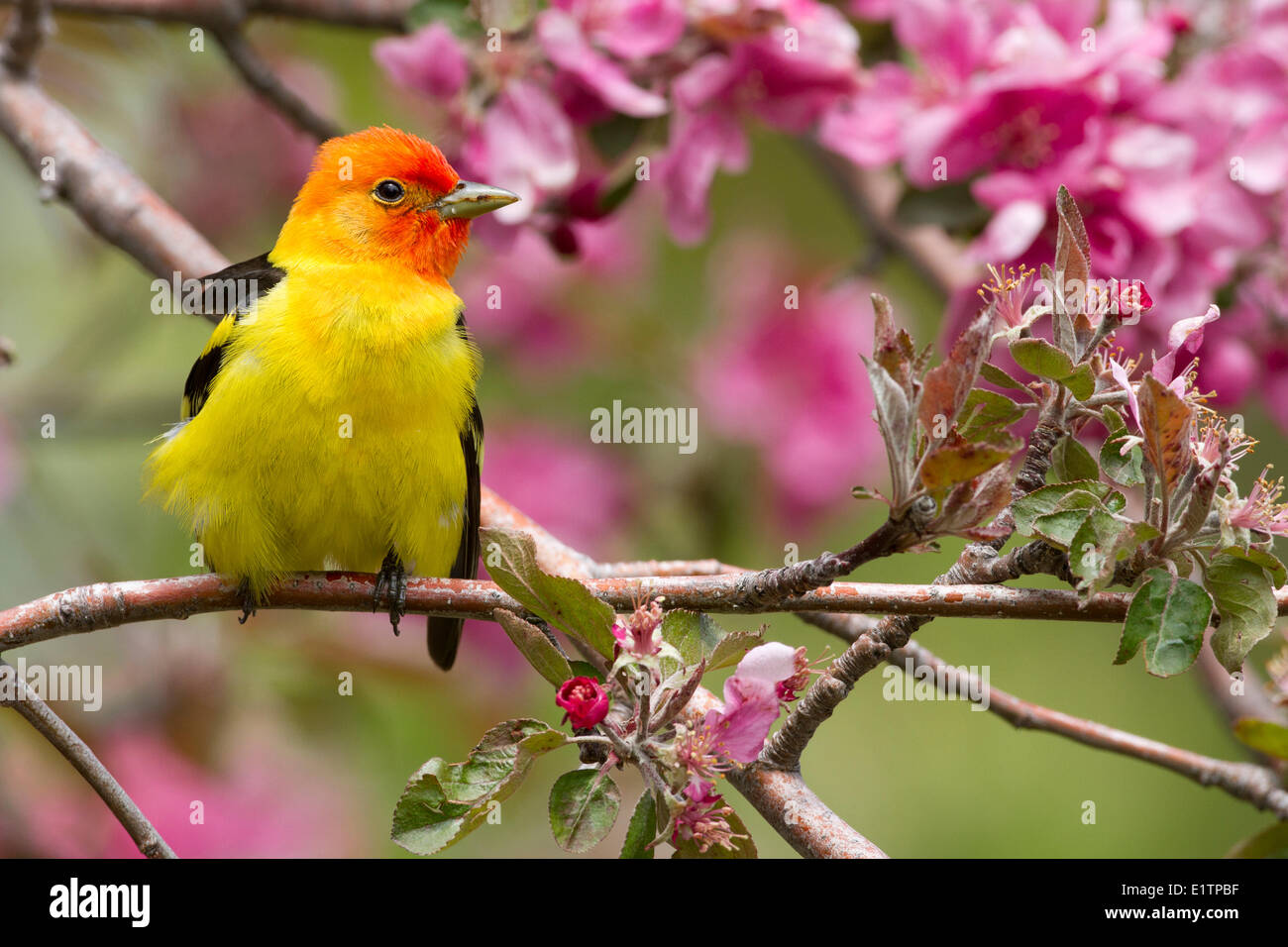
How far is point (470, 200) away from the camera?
9.80 feet

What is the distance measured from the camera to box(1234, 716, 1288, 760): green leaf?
200 cm

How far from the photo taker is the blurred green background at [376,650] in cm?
364

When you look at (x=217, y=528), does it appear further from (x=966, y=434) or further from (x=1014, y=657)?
(x=1014, y=657)

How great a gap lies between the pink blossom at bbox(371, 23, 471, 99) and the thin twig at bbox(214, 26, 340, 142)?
41cm

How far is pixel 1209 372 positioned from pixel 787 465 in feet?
4.49

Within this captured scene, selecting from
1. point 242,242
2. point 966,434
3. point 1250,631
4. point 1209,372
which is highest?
point 242,242

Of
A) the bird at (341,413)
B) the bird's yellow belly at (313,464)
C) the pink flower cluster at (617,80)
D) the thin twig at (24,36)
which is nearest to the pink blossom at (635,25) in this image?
the pink flower cluster at (617,80)

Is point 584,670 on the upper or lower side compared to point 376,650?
upper

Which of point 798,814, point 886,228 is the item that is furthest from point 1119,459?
point 886,228

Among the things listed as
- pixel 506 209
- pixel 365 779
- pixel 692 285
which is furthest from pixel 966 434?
pixel 692 285

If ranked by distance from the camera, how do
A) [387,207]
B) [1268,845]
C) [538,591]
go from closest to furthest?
[538,591] < [1268,845] < [387,207]

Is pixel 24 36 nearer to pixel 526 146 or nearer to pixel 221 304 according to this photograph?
pixel 221 304

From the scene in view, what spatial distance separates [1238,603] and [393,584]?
146 centimetres

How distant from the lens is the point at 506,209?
2965 millimetres
